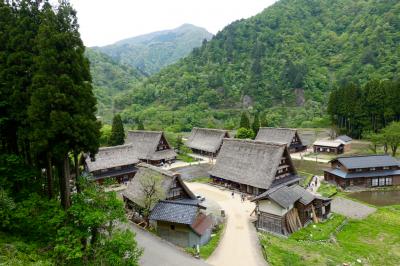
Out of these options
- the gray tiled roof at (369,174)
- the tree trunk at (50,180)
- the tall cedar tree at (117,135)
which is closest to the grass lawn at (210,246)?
the tree trunk at (50,180)

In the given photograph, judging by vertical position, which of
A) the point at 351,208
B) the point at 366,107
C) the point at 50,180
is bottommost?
the point at 351,208

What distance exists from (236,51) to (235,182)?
9010 centimetres

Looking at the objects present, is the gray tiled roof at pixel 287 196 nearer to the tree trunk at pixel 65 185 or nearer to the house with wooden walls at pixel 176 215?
the house with wooden walls at pixel 176 215

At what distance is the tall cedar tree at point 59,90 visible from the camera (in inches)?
527

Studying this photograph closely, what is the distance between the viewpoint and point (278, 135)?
54.7 m

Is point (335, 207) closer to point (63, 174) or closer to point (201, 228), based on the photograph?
point (201, 228)

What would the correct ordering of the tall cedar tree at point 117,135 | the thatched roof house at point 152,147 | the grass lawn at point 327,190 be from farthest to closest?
the tall cedar tree at point 117,135 → the thatched roof house at point 152,147 → the grass lawn at point 327,190

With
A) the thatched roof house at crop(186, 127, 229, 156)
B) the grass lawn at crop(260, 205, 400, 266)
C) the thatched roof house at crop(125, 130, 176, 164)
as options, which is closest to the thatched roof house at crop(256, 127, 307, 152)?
the thatched roof house at crop(186, 127, 229, 156)

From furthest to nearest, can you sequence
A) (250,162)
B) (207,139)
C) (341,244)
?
(207,139) → (250,162) → (341,244)

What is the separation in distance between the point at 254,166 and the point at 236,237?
12.2 metres

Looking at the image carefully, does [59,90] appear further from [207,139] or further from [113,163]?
[207,139]

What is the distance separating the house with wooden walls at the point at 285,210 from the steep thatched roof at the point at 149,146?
23.0 m

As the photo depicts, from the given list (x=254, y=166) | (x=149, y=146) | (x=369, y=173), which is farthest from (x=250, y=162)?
(x=149, y=146)

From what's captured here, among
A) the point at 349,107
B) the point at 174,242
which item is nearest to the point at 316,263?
the point at 174,242
